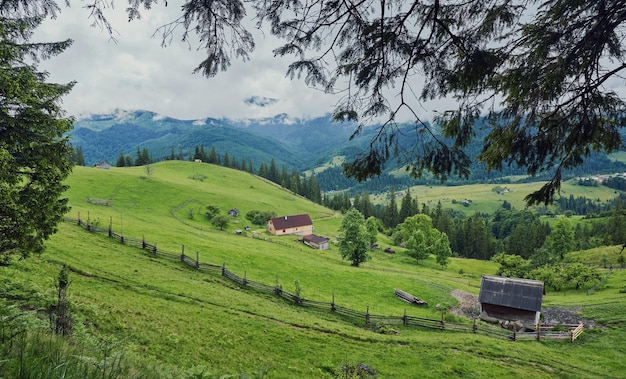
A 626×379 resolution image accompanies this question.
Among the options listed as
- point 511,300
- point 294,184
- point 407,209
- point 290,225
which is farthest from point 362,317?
point 294,184

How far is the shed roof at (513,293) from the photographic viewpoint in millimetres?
35875

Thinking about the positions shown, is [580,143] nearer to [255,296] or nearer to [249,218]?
[255,296]

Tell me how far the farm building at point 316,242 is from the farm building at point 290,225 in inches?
306

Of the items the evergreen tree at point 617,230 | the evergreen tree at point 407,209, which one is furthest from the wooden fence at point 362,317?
the evergreen tree at point 407,209

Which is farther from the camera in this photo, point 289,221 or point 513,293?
point 289,221

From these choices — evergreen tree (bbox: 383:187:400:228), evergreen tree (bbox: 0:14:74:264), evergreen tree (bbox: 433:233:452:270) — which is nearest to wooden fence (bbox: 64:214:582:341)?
evergreen tree (bbox: 0:14:74:264)

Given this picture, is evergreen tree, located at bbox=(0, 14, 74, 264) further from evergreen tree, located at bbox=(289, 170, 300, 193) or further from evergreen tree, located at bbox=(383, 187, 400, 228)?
evergreen tree, located at bbox=(289, 170, 300, 193)

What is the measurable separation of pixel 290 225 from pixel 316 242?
13057mm

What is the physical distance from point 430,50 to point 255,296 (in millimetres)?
26597

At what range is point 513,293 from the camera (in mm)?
37406

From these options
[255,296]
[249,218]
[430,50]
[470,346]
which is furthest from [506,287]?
[249,218]

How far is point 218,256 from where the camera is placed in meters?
40.8

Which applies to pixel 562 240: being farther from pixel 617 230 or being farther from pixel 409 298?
pixel 409 298

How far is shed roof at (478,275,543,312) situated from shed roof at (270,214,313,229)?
5847 cm
